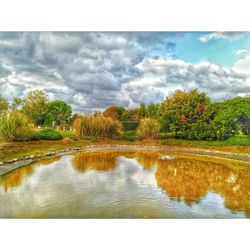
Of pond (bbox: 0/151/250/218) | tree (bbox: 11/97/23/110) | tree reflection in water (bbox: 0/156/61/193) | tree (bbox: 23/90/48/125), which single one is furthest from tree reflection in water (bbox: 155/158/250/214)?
tree (bbox: 11/97/23/110)

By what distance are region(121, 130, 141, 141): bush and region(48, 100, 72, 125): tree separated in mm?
1474

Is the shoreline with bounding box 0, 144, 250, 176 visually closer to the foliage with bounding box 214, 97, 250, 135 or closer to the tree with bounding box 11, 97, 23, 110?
the foliage with bounding box 214, 97, 250, 135

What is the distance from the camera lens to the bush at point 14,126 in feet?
17.6

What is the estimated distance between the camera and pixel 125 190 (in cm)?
391

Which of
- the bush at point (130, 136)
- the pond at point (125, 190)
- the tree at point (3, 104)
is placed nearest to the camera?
the pond at point (125, 190)

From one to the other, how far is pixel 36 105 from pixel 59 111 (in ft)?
1.80

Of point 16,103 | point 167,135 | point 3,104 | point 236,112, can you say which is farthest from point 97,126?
point 236,112

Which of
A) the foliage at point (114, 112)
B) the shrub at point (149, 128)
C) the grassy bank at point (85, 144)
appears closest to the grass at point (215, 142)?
the grassy bank at point (85, 144)

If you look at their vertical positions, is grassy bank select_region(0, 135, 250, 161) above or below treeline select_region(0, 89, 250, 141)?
below

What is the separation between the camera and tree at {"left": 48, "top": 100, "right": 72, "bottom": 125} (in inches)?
206

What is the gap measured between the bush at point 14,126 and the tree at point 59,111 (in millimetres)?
599

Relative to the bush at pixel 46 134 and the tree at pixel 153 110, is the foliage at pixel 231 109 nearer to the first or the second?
the tree at pixel 153 110
